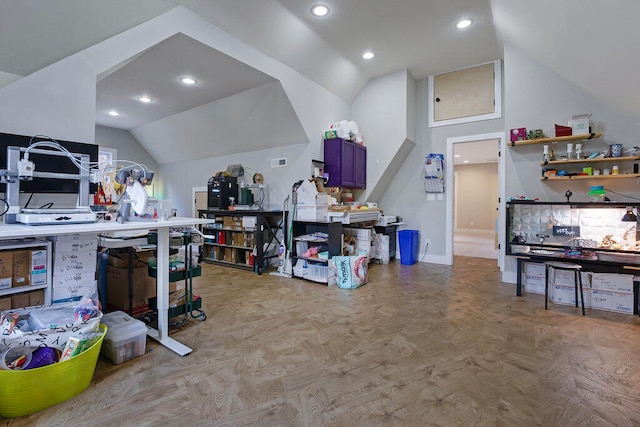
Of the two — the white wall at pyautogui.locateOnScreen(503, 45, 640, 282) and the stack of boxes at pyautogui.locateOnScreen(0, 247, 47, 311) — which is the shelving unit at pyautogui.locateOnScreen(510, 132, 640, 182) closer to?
the white wall at pyautogui.locateOnScreen(503, 45, 640, 282)

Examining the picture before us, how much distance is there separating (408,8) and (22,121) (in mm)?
3947

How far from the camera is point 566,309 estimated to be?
3088 mm

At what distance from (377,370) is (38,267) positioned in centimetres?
245

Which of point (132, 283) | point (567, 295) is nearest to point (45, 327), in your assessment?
point (132, 283)

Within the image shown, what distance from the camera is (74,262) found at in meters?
2.21

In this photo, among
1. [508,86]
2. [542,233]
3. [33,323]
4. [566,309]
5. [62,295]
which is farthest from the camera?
[508,86]

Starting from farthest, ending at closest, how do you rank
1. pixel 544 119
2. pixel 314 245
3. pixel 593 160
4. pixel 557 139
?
1. pixel 314 245
2. pixel 544 119
3. pixel 557 139
4. pixel 593 160

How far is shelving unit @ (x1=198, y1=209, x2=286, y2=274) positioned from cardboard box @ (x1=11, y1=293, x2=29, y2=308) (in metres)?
2.71

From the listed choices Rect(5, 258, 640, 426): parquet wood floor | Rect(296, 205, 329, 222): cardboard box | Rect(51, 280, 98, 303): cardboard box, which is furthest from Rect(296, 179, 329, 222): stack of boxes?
Rect(51, 280, 98, 303): cardboard box

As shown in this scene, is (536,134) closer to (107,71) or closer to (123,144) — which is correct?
(107,71)

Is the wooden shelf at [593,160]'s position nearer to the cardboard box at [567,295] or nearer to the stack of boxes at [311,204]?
the cardboard box at [567,295]

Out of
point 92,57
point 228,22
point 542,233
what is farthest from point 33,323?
point 542,233

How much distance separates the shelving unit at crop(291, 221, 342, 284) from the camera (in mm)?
3967

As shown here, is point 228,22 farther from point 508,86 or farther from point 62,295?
point 508,86
